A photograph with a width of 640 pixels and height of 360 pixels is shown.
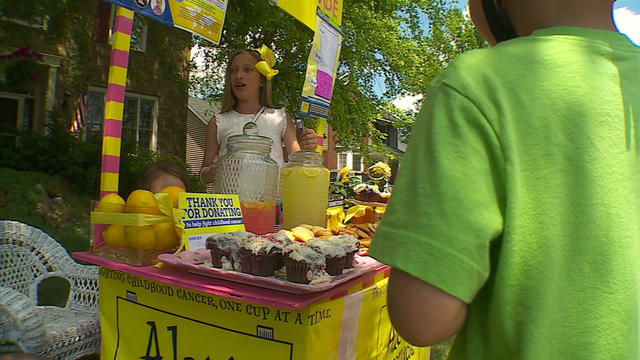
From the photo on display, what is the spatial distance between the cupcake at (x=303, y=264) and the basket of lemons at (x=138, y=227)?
0.49m

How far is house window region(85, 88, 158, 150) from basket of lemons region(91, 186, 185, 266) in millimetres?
12014

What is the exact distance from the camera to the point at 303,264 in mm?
1030

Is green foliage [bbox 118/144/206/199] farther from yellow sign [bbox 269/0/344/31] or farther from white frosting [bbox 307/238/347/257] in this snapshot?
white frosting [bbox 307/238/347/257]

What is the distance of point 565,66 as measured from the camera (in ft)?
1.96

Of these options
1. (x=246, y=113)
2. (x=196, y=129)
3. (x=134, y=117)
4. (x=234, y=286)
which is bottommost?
(x=234, y=286)

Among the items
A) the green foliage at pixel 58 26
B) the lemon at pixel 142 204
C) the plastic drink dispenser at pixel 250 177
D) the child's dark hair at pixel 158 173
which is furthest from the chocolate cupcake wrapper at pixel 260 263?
the green foliage at pixel 58 26

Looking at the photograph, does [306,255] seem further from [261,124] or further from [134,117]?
[134,117]

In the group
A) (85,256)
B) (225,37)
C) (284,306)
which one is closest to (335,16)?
(85,256)

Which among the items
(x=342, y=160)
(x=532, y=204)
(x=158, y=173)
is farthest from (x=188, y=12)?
(x=342, y=160)

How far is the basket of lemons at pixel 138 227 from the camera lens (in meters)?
1.33

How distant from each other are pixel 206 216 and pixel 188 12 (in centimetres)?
115

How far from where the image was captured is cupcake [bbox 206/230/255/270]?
3.75 feet

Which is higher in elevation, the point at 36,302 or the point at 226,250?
the point at 226,250

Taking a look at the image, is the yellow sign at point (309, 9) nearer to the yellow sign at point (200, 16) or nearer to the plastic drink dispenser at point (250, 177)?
the yellow sign at point (200, 16)
